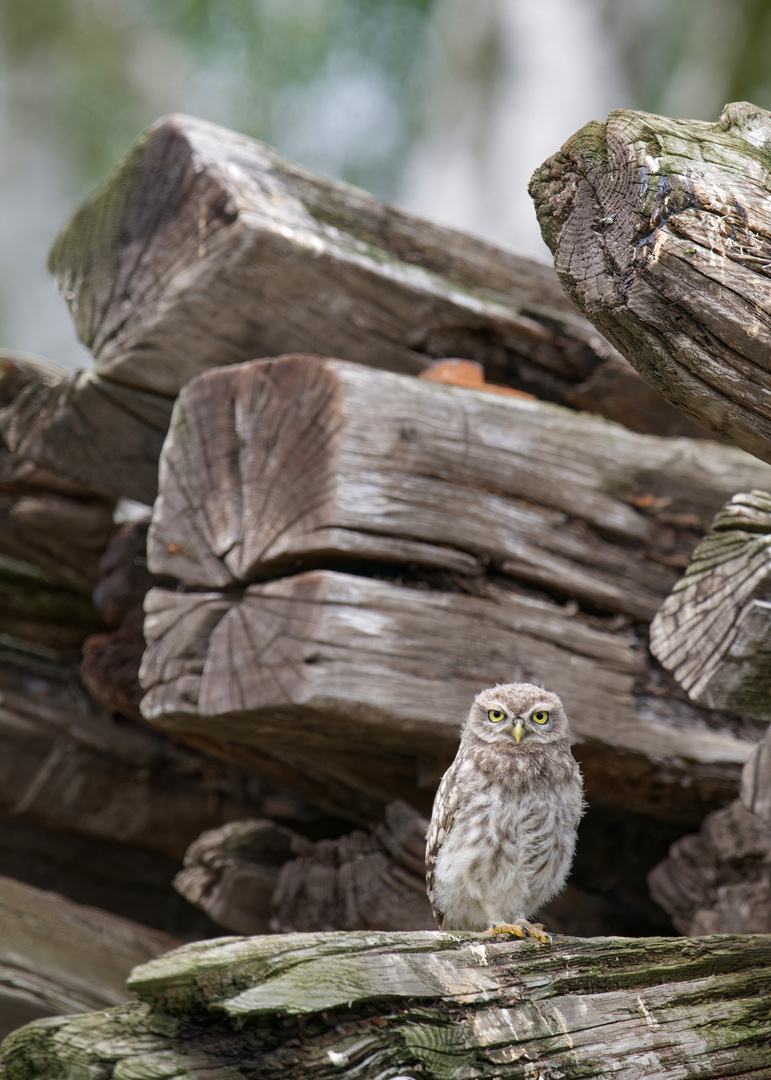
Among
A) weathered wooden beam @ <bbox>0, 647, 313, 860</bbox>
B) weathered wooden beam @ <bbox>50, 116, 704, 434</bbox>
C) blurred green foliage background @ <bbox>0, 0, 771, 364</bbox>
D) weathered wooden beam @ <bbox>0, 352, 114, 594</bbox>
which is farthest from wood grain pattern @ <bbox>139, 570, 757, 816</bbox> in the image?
blurred green foliage background @ <bbox>0, 0, 771, 364</bbox>

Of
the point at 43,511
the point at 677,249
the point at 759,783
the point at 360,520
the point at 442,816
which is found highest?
the point at 677,249

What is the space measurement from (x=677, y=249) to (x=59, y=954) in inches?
116

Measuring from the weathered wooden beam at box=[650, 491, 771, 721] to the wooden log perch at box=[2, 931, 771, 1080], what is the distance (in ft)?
2.23

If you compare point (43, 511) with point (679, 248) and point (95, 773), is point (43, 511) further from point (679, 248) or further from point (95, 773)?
point (679, 248)

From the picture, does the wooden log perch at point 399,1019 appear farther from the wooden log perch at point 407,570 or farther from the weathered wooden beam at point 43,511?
the weathered wooden beam at point 43,511

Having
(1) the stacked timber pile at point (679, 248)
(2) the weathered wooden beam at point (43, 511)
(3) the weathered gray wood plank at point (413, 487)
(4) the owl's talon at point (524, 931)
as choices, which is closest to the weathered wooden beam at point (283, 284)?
(3) the weathered gray wood plank at point (413, 487)

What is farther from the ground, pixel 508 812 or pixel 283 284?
pixel 283 284

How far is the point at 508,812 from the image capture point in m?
2.31

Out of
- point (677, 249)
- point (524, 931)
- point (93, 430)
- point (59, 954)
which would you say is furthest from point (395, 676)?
point (59, 954)

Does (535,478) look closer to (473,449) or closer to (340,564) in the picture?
(473,449)

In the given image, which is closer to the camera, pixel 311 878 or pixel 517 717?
pixel 517 717

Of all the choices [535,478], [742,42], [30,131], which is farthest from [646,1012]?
[30,131]

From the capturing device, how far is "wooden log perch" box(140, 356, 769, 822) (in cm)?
250

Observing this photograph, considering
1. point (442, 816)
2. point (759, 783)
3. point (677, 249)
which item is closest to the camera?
point (677, 249)
